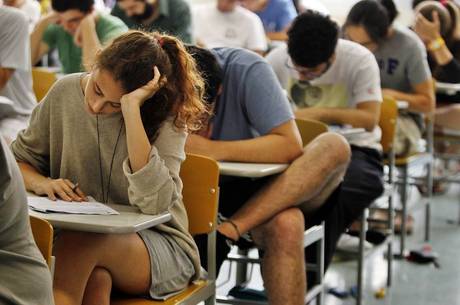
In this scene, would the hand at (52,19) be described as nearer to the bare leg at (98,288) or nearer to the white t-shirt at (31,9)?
the white t-shirt at (31,9)

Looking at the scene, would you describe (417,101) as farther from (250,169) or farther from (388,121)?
(250,169)

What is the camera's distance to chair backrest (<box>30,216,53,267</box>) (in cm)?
172

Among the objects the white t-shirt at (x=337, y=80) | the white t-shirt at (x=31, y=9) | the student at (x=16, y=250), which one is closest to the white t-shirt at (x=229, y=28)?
the white t-shirt at (x=31, y=9)

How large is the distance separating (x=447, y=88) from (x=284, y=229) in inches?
97.0

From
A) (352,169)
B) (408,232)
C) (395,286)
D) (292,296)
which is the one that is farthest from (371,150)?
(408,232)

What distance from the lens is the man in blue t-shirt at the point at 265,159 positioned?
2.71 m

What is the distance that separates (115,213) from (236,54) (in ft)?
3.78

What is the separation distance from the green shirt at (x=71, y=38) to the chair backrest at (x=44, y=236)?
8.18 feet

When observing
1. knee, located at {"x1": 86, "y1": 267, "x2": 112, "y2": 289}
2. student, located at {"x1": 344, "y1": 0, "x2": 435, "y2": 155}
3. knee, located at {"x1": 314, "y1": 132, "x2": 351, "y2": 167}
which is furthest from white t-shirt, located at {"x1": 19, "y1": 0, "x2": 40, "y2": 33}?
knee, located at {"x1": 86, "y1": 267, "x2": 112, "y2": 289}

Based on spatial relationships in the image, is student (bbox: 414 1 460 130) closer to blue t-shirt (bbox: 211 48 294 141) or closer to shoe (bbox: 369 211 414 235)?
shoe (bbox: 369 211 414 235)

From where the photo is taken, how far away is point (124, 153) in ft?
7.36

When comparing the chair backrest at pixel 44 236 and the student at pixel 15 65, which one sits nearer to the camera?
the chair backrest at pixel 44 236

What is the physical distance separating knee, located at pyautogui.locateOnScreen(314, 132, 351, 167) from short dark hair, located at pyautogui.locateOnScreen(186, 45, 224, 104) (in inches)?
15.8

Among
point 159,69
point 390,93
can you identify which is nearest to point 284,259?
point 159,69
